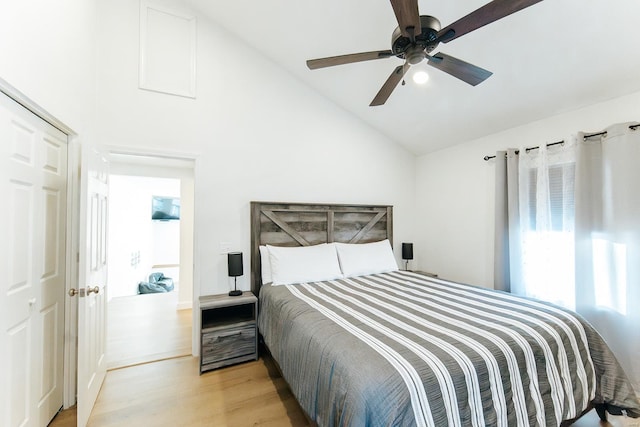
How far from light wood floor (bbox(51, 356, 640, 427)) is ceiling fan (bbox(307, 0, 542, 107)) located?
8.46ft

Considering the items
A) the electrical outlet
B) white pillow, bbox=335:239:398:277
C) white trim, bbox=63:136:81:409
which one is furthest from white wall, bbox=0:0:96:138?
white pillow, bbox=335:239:398:277

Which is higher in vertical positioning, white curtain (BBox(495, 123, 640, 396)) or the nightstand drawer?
white curtain (BBox(495, 123, 640, 396))

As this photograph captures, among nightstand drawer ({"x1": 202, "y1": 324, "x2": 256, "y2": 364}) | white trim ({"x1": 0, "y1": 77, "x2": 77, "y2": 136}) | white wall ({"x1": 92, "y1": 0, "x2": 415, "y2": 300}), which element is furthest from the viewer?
white wall ({"x1": 92, "y1": 0, "x2": 415, "y2": 300})

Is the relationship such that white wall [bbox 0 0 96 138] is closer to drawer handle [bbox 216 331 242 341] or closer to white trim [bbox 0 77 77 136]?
white trim [bbox 0 77 77 136]

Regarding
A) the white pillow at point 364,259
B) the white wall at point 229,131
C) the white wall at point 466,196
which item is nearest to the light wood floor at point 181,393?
the white wall at point 229,131

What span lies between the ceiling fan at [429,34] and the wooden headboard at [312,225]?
1.79m

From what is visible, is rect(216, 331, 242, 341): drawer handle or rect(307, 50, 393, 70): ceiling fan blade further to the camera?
rect(216, 331, 242, 341): drawer handle

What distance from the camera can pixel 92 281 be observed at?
78.7 inches

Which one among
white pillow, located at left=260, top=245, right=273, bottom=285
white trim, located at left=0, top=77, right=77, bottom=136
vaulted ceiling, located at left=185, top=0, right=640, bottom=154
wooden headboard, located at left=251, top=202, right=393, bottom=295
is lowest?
white pillow, located at left=260, top=245, right=273, bottom=285

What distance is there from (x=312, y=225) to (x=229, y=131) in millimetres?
1526

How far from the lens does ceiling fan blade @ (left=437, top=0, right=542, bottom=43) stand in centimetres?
126

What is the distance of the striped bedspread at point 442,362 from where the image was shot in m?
1.16

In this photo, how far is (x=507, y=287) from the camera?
9.95ft

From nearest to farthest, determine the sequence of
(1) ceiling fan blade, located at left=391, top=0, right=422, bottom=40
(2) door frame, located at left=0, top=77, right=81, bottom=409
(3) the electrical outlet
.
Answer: (1) ceiling fan blade, located at left=391, top=0, right=422, bottom=40, (2) door frame, located at left=0, top=77, right=81, bottom=409, (3) the electrical outlet
